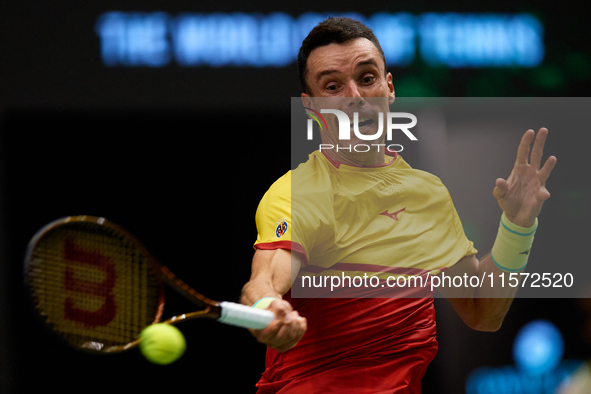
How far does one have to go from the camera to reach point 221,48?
2877 mm

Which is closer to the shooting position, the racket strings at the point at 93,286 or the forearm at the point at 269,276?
the racket strings at the point at 93,286

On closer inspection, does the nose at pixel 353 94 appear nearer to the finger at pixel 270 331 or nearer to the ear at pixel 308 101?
the ear at pixel 308 101

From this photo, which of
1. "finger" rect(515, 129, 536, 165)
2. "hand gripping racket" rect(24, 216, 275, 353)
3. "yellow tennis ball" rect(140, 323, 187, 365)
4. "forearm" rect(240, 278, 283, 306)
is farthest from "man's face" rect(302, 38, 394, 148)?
"yellow tennis ball" rect(140, 323, 187, 365)

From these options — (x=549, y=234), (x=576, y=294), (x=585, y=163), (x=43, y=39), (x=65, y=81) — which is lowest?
(x=576, y=294)

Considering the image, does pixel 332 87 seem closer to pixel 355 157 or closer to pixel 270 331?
pixel 355 157

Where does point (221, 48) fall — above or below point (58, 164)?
above

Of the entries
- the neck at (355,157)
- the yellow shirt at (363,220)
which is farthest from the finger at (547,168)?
the neck at (355,157)

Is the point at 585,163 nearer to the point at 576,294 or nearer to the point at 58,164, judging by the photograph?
the point at 576,294

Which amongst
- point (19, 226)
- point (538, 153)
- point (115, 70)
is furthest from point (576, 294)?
point (19, 226)

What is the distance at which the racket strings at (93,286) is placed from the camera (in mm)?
1504

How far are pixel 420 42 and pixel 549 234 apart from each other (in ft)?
3.25

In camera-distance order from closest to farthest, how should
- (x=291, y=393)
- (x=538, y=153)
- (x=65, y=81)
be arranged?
1. (x=291, y=393)
2. (x=538, y=153)
3. (x=65, y=81)

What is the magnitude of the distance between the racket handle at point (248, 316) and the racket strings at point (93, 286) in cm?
26

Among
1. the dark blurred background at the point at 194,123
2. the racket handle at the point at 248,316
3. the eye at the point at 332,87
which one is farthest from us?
the dark blurred background at the point at 194,123
